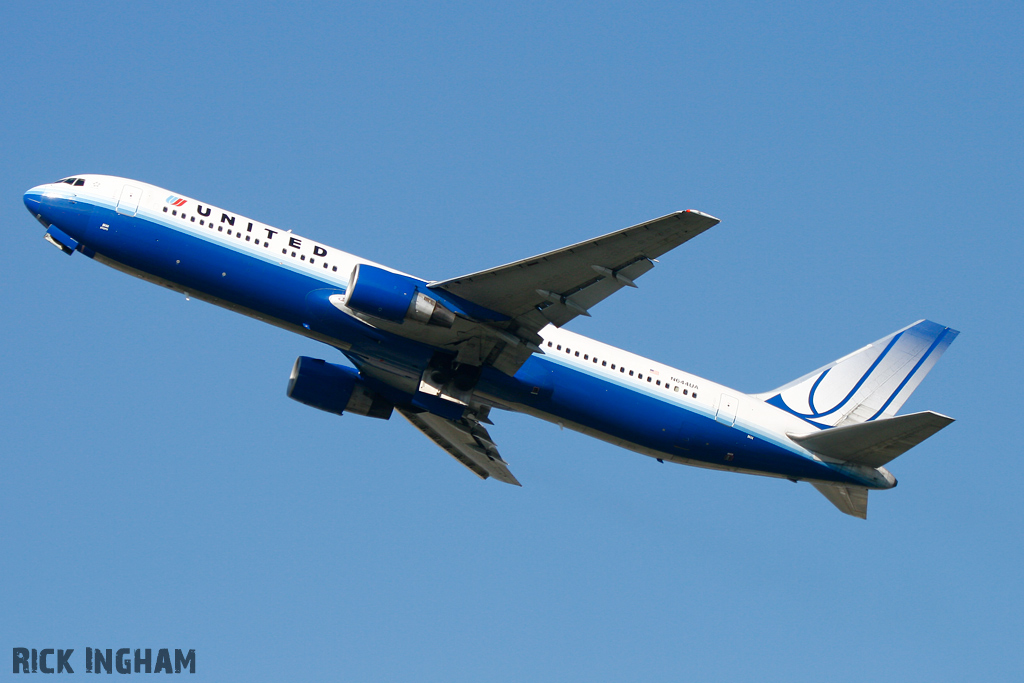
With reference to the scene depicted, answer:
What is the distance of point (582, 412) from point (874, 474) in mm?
11056

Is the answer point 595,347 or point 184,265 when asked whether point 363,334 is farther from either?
point 595,347

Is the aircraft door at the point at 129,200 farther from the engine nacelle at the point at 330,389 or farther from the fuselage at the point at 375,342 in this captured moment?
the engine nacelle at the point at 330,389

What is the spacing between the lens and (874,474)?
35906 mm

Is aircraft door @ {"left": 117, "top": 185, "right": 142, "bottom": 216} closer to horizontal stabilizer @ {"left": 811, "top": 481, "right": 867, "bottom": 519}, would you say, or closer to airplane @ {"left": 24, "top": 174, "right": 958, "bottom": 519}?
airplane @ {"left": 24, "top": 174, "right": 958, "bottom": 519}

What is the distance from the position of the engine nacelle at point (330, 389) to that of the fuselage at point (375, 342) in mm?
880

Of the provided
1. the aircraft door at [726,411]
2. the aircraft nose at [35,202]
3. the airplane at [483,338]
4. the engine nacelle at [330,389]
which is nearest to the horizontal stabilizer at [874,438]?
the airplane at [483,338]

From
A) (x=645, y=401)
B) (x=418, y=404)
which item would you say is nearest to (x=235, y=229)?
(x=418, y=404)

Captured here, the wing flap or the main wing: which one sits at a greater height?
the main wing

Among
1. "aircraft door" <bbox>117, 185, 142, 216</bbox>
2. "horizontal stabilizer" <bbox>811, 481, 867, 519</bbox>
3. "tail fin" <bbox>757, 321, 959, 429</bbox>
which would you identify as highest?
"aircraft door" <bbox>117, 185, 142, 216</bbox>

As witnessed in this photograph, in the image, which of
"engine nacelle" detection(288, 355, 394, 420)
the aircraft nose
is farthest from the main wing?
the aircraft nose

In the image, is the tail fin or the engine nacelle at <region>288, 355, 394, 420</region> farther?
the tail fin

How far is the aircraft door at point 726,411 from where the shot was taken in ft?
116

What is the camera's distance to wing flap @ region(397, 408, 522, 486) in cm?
3947

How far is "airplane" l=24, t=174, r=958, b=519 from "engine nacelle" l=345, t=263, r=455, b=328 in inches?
1.7
